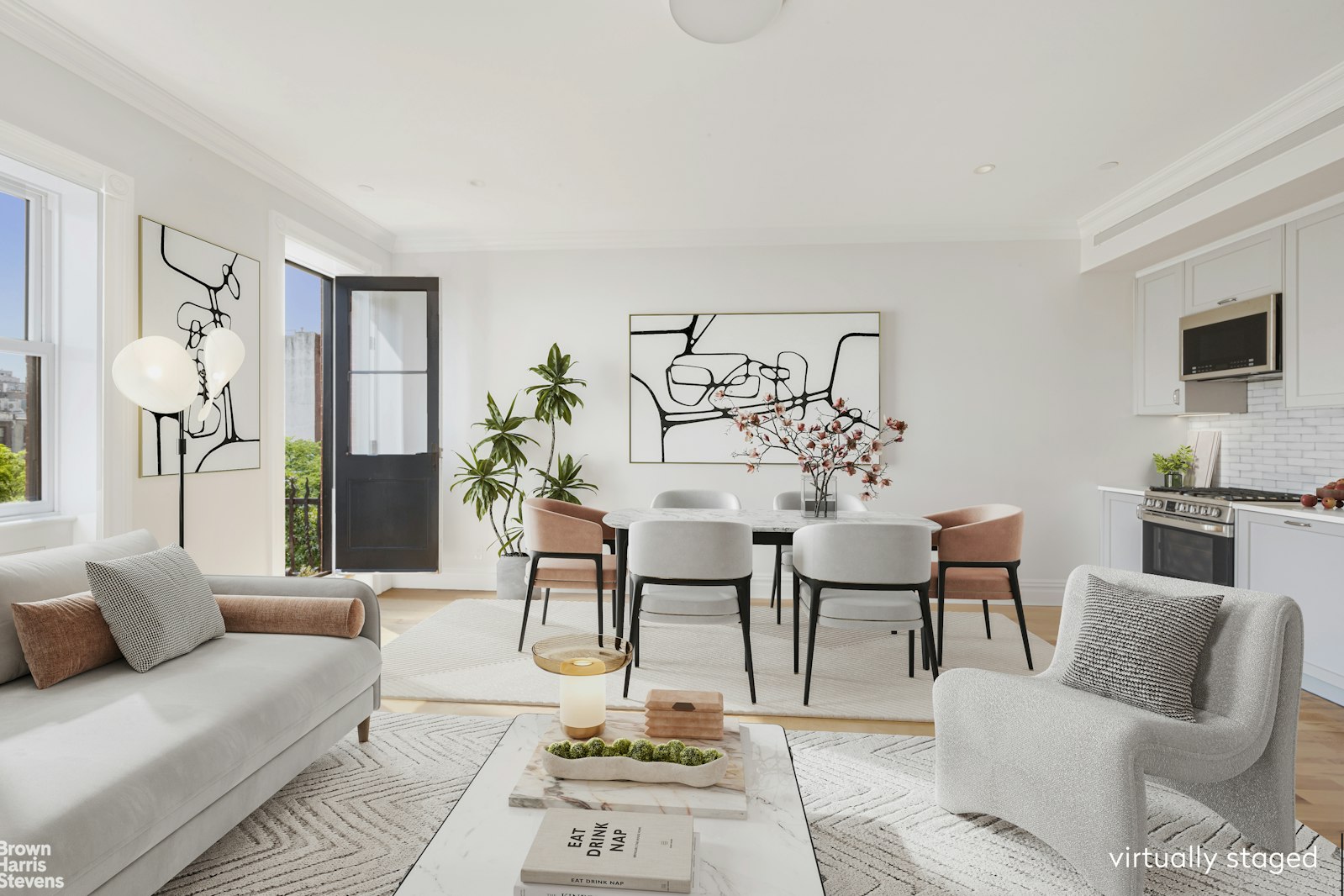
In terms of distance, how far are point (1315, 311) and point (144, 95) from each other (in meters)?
5.40

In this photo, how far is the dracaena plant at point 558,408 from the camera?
480 centimetres

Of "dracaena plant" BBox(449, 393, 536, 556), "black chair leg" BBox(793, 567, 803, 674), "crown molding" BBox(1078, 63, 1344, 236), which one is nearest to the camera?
"crown molding" BBox(1078, 63, 1344, 236)

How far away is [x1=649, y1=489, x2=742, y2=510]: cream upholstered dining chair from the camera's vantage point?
4.21 meters

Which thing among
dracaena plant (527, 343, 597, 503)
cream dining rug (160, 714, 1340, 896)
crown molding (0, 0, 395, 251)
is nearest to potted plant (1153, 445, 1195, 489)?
cream dining rug (160, 714, 1340, 896)

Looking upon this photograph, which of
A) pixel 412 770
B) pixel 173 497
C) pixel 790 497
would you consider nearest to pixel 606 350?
pixel 790 497

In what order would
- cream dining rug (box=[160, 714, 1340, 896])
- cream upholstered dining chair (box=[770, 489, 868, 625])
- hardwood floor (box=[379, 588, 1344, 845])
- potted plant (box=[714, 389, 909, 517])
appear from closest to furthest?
cream dining rug (box=[160, 714, 1340, 896])
hardwood floor (box=[379, 588, 1344, 845])
potted plant (box=[714, 389, 909, 517])
cream upholstered dining chair (box=[770, 489, 868, 625])

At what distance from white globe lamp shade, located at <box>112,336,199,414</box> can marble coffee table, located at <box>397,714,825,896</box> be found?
1.96 metres

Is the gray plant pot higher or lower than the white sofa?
lower

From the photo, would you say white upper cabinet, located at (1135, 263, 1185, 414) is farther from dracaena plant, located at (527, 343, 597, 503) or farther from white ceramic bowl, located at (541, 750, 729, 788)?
white ceramic bowl, located at (541, 750, 729, 788)

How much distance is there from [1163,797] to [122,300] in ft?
13.9

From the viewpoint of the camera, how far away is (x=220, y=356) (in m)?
2.88

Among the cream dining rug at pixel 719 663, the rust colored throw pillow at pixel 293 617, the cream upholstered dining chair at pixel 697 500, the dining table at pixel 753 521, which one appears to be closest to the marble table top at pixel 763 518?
the dining table at pixel 753 521

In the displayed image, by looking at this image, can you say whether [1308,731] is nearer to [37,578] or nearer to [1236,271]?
[1236,271]

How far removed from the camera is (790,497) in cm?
421
